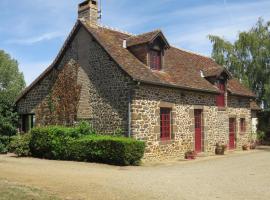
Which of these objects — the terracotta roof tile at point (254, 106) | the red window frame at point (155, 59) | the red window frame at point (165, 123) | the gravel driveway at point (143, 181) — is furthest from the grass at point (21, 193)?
the terracotta roof tile at point (254, 106)

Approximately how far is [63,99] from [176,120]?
5.93 metres

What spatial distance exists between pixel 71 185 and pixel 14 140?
9824 mm

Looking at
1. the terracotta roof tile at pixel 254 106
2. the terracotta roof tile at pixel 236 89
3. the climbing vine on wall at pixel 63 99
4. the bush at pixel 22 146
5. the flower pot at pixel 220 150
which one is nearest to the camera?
the bush at pixel 22 146

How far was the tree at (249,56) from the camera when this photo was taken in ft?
107

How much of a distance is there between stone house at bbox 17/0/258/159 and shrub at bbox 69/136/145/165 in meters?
1.35

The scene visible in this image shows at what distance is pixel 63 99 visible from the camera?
2011 cm

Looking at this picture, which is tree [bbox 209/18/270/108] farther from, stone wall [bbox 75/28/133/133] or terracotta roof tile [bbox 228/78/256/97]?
stone wall [bbox 75/28/133/133]

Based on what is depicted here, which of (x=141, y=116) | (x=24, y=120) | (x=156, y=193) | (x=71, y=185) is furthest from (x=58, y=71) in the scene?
(x=156, y=193)

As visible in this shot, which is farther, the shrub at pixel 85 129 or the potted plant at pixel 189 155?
the potted plant at pixel 189 155

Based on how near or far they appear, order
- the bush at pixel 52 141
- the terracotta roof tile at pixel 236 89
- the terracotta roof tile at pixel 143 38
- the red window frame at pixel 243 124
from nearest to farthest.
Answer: the bush at pixel 52 141
the terracotta roof tile at pixel 143 38
the terracotta roof tile at pixel 236 89
the red window frame at pixel 243 124

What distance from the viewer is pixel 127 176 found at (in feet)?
39.8

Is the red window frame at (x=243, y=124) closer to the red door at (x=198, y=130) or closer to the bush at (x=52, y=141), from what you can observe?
the red door at (x=198, y=130)

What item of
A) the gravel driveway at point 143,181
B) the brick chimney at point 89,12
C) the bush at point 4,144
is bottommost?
the gravel driveway at point 143,181

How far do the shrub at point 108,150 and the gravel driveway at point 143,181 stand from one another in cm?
67
